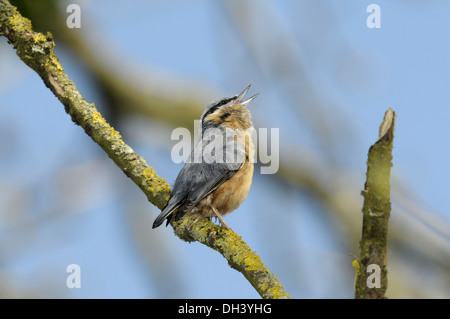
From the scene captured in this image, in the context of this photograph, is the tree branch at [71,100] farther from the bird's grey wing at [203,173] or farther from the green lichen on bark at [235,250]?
the bird's grey wing at [203,173]

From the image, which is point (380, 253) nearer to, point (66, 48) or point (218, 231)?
point (218, 231)

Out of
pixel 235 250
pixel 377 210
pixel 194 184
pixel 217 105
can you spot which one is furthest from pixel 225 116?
pixel 377 210

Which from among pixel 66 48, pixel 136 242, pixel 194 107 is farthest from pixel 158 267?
pixel 66 48

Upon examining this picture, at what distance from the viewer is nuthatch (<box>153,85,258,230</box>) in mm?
4254

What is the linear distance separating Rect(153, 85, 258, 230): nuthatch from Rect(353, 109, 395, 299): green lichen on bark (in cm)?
147

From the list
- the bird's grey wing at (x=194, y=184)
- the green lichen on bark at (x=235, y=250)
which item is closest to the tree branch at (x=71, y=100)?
the green lichen on bark at (x=235, y=250)

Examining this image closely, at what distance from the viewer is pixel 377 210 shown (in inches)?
106

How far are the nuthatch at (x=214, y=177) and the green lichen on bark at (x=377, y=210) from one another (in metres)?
1.47

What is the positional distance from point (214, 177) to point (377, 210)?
1935 mm

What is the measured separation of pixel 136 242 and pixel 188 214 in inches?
87.0

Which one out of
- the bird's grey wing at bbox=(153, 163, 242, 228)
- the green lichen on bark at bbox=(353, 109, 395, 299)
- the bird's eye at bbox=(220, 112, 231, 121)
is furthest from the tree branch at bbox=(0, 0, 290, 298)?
the green lichen on bark at bbox=(353, 109, 395, 299)

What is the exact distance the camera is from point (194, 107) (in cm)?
668

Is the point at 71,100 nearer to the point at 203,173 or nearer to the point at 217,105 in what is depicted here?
the point at 203,173
